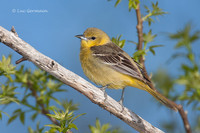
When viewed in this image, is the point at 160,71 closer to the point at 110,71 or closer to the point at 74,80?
the point at 110,71

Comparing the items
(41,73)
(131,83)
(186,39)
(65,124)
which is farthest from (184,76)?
(41,73)

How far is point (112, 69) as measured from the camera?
7.98ft

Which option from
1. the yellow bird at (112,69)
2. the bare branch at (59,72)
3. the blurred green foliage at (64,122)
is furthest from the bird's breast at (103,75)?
the blurred green foliage at (64,122)

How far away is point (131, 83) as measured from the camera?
2346 millimetres

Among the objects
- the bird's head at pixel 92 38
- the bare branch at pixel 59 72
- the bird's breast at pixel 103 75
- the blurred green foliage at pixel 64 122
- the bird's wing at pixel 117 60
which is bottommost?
the blurred green foliage at pixel 64 122

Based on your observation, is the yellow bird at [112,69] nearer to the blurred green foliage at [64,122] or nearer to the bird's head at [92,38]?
the bird's head at [92,38]

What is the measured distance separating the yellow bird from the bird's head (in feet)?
0.54

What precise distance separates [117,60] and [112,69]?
0.50 ft

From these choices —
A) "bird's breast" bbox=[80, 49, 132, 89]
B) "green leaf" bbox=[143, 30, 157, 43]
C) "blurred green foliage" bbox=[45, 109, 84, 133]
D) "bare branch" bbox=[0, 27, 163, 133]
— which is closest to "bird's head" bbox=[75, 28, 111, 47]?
"bird's breast" bbox=[80, 49, 132, 89]

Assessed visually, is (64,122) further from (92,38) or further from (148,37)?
(92,38)

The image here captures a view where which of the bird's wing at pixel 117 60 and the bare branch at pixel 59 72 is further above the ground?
the bird's wing at pixel 117 60

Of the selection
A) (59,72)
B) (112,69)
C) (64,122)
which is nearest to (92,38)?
(112,69)

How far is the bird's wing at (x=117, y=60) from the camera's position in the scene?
2.33m

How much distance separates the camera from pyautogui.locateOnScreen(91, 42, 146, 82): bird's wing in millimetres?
2330
